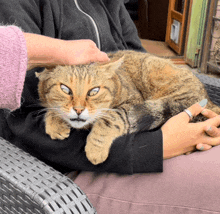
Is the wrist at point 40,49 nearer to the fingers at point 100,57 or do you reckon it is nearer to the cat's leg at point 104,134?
the fingers at point 100,57

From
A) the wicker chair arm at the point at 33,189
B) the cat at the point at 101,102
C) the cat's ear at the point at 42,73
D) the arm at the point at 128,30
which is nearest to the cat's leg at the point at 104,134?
the cat at the point at 101,102

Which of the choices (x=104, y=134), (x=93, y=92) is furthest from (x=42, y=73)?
(x=104, y=134)

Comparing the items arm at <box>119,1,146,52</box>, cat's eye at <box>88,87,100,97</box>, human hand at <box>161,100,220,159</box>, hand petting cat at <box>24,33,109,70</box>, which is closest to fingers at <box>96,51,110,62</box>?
hand petting cat at <box>24,33,109,70</box>

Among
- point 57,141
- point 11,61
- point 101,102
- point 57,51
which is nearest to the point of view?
point 11,61

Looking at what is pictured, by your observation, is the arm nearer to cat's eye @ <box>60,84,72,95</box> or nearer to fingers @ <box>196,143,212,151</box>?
Answer: cat's eye @ <box>60,84,72,95</box>

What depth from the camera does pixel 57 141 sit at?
0.94m

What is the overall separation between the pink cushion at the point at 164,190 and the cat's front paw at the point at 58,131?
166mm

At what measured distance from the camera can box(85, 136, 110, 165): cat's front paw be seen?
0.90 metres

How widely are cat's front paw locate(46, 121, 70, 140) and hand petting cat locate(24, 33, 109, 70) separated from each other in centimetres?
22

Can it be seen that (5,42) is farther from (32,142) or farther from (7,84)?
(32,142)

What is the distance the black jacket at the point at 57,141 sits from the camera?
92 centimetres

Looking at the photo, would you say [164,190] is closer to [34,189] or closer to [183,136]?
[183,136]

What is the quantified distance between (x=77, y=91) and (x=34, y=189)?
1.32 ft

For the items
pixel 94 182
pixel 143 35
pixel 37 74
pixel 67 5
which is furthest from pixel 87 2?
pixel 143 35
